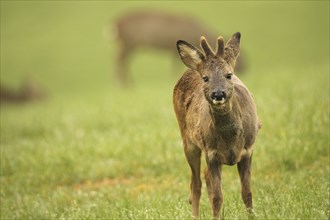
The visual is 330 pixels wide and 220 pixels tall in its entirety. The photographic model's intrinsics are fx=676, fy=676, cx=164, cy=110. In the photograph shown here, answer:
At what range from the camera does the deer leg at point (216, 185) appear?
22.1 feet

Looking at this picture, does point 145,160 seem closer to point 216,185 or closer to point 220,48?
point 216,185

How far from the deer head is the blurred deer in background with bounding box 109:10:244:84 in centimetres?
1752

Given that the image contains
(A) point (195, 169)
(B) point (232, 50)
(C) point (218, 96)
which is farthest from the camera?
(A) point (195, 169)

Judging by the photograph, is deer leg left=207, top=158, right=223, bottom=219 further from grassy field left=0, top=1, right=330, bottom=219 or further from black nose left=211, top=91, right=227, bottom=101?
black nose left=211, top=91, right=227, bottom=101

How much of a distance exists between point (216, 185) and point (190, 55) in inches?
52.6

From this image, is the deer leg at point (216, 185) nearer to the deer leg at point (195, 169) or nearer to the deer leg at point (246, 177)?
the deer leg at point (246, 177)

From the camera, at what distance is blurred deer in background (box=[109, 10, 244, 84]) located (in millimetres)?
24609

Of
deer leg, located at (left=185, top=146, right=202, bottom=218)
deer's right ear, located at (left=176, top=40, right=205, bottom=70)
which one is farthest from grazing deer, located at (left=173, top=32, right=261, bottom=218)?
deer leg, located at (left=185, top=146, right=202, bottom=218)

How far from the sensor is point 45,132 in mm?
14109

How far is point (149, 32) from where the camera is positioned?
24750mm

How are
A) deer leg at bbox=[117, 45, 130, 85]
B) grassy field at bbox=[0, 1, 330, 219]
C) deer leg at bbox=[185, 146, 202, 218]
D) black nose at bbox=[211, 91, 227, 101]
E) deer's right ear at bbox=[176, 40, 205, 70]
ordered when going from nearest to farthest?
black nose at bbox=[211, 91, 227, 101] < deer's right ear at bbox=[176, 40, 205, 70] < deer leg at bbox=[185, 146, 202, 218] < grassy field at bbox=[0, 1, 330, 219] < deer leg at bbox=[117, 45, 130, 85]

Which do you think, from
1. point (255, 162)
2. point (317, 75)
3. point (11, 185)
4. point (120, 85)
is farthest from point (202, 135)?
point (120, 85)

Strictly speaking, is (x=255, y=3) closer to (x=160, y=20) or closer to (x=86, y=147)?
(x=160, y=20)

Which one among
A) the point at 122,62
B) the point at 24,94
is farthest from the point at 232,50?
the point at 24,94
